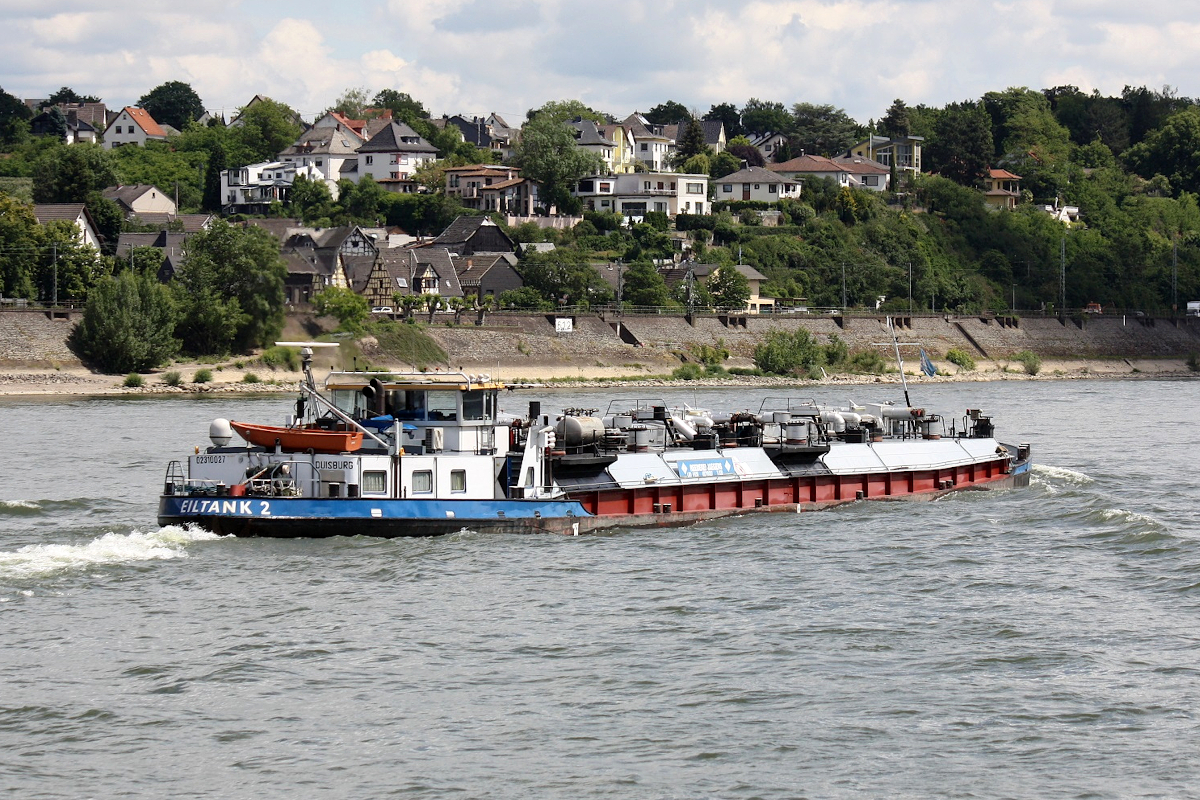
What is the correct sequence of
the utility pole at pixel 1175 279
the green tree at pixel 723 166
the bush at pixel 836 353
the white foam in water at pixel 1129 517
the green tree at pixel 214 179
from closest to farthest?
the white foam in water at pixel 1129 517
the bush at pixel 836 353
the utility pole at pixel 1175 279
the green tree at pixel 214 179
the green tree at pixel 723 166

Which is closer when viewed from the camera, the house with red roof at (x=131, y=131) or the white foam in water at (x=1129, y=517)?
the white foam in water at (x=1129, y=517)

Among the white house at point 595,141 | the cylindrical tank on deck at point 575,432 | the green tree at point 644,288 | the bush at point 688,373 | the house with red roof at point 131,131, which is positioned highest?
the house with red roof at point 131,131

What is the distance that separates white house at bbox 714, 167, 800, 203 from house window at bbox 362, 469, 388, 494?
136 metres

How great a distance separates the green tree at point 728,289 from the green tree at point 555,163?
31.0 meters

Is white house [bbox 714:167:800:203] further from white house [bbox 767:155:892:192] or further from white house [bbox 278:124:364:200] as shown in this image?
white house [bbox 278:124:364:200]


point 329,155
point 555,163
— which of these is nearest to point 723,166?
point 555,163

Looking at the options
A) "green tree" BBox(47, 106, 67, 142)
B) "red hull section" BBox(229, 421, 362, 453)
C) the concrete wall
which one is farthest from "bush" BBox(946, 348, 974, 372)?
"green tree" BBox(47, 106, 67, 142)

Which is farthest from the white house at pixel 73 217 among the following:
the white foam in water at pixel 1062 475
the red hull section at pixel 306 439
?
the red hull section at pixel 306 439

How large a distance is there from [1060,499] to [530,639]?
2400 centimetres

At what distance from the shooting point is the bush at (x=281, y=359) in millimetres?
99688

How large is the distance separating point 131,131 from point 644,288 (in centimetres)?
9400

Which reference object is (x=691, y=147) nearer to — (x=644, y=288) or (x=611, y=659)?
(x=644, y=288)

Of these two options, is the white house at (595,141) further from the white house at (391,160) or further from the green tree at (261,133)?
the green tree at (261,133)

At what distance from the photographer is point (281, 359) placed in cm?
10012
